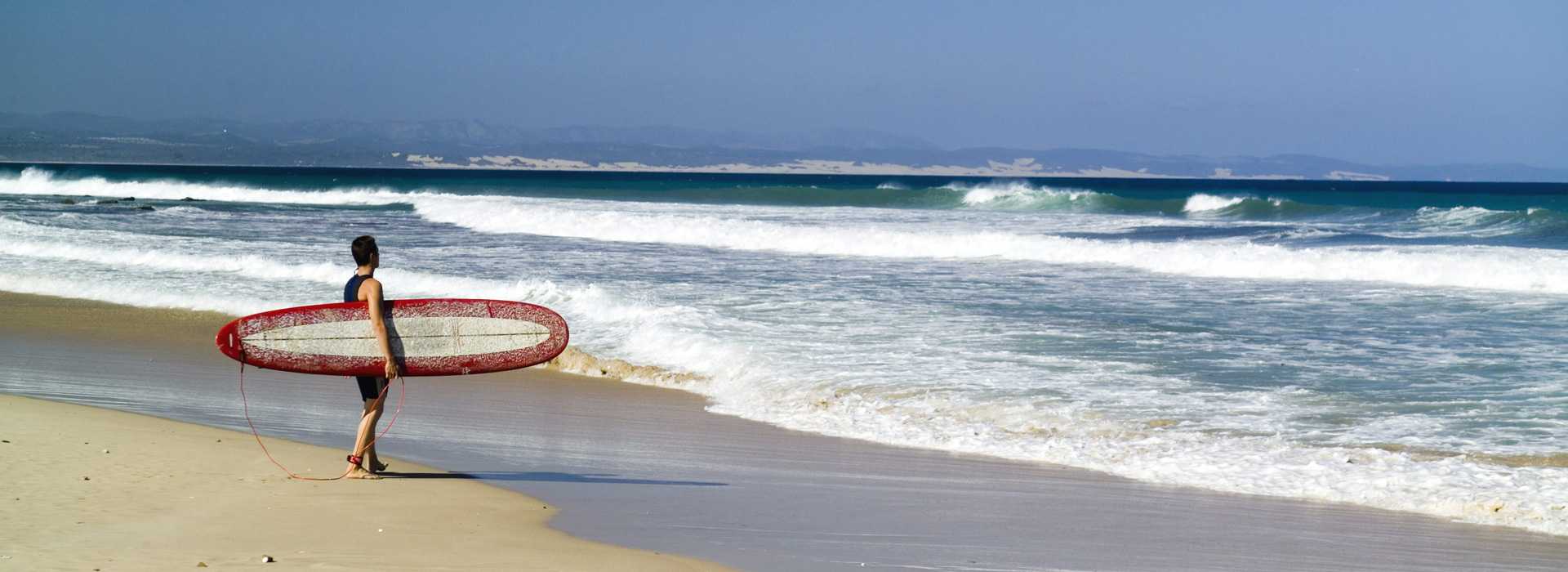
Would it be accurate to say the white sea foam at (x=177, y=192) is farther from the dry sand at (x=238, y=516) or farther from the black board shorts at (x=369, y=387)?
the black board shorts at (x=369, y=387)

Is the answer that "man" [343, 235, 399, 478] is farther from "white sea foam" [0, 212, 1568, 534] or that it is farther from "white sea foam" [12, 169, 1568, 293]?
"white sea foam" [12, 169, 1568, 293]

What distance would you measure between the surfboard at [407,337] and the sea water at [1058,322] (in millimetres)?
2125

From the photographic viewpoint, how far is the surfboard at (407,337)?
6.20m

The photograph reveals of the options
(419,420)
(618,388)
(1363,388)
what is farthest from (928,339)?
(419,420)

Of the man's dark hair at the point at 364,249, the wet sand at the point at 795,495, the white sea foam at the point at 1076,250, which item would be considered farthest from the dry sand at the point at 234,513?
the white sea foam at the point at 1076,250

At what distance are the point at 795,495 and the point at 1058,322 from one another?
22.2 ft

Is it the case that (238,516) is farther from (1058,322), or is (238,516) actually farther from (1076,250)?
(1076,250)

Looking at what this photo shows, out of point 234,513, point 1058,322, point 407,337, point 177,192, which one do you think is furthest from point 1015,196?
point 234,513

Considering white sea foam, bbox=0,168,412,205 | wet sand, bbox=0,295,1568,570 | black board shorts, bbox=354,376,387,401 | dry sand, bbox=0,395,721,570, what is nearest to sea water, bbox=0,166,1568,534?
wet sand, bbox=0,295,1568,570

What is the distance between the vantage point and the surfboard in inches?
244

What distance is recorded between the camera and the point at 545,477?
637 cm

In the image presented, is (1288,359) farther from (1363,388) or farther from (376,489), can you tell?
(376,489)

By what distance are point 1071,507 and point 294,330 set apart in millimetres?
3927

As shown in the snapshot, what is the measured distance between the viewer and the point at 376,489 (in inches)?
227
